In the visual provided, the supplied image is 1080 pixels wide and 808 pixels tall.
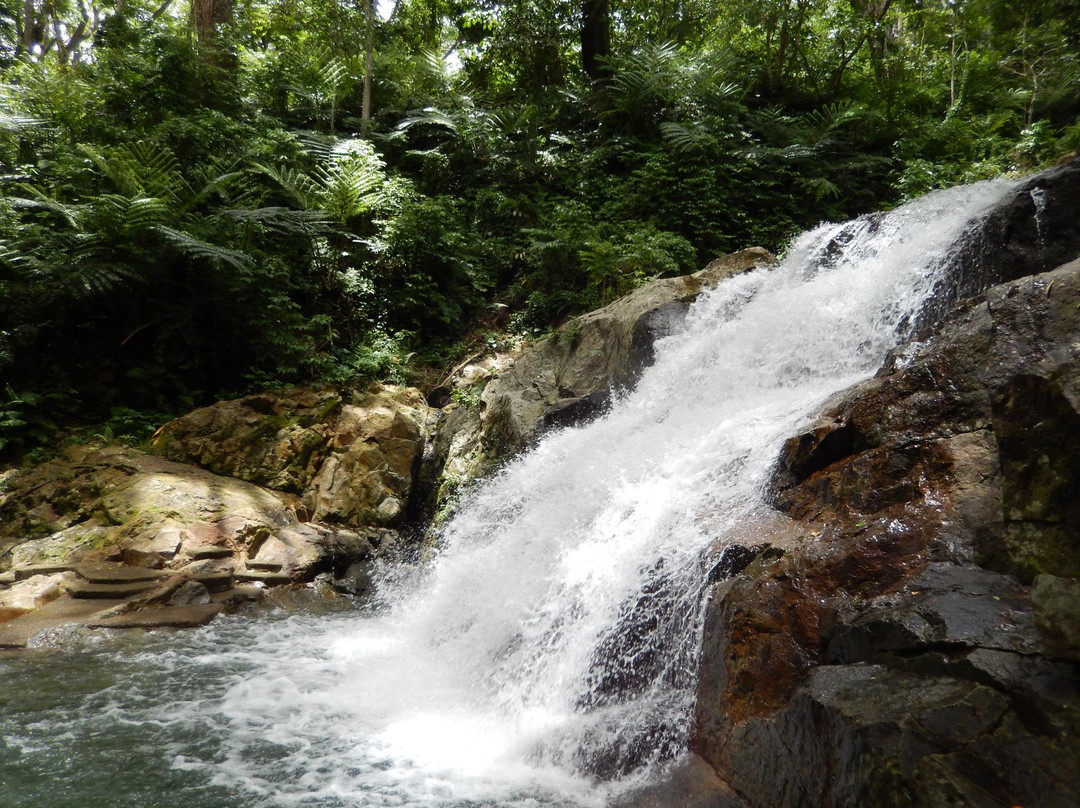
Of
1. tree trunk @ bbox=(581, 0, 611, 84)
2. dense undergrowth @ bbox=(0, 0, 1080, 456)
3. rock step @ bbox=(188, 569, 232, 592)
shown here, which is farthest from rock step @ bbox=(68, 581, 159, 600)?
tree trunk @ bbox=(581, 0, 611, 84)

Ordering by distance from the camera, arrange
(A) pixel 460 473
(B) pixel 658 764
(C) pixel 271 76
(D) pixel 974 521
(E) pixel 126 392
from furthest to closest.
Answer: (C) pixel 271 76 < (E) pixel 126 392 < (A) pixel 460 473 < (B) pixel 658 764 < (D) pixel 974 521

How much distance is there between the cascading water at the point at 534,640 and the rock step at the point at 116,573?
98cm

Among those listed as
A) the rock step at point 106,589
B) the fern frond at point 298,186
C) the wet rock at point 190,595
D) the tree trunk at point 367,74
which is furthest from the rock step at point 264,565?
the tree trunk at point 367,74

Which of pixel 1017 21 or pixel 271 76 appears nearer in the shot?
pixel 1017 21

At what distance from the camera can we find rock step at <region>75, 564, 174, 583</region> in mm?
6078

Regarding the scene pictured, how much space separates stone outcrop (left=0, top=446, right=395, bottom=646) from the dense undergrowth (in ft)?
4.08

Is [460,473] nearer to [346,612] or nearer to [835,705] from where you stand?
[346,612]

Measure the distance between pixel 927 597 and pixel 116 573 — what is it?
680 centimetres

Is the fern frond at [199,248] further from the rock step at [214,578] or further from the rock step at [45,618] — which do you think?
the rock step at [45,618]

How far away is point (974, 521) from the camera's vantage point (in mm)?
3061

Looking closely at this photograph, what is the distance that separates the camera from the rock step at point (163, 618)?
5568 millimetres

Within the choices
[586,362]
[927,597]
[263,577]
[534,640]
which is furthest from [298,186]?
[927,597]

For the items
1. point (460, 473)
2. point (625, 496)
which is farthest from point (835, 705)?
point (460, 473)

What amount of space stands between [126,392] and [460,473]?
4.93 m
